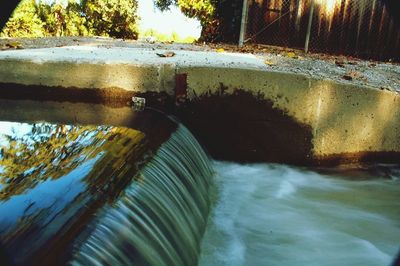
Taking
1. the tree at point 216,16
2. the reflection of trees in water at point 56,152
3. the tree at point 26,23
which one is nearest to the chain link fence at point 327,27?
the tree at point 216,16

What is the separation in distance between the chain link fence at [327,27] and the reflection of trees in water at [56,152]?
6345 millimetres

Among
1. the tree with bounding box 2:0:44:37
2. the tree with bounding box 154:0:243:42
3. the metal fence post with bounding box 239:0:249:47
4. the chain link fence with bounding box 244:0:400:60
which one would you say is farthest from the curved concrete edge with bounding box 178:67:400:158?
the tree with bounding box 2:0:44:37

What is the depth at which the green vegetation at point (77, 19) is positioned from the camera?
1165 cm

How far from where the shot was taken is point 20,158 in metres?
2.54

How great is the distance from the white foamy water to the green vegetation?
31.5 feet

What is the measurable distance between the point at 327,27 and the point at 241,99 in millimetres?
5628

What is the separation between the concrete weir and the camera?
13.6 ft

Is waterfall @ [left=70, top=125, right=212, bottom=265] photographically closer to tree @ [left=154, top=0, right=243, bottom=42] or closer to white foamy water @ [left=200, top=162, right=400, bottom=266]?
white foamy water @ [left=200, top=162, right=400, bottom=266]

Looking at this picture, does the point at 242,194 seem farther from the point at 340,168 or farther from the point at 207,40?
the point at 207,40

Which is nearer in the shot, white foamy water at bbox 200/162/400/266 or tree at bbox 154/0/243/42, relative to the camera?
white foamy water at bbox 200/162/400/266

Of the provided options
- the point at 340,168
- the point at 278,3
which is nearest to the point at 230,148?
the point at 340,168

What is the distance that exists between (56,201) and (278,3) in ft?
26.7

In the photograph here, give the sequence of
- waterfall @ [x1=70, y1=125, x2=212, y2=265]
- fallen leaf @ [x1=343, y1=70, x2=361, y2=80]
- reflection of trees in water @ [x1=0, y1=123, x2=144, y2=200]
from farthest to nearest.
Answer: fallen leaf @ [x1=343, y1=70, x2=361, y2=80] → reflection of trees in water @ [x1=0, y1=123, x2=144, y2=200] → waterfall @ [x1=70, y1=125, x2=212, y2=265]

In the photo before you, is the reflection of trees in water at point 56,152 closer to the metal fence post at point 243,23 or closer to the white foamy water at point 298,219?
the white foamy water at point 298,219
